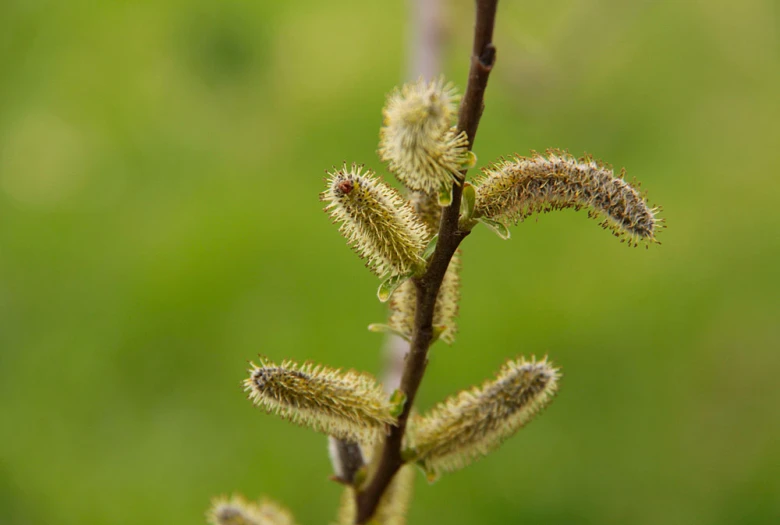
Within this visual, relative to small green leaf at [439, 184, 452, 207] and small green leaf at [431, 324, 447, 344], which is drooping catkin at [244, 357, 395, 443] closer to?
small green leaf at [431, 324, 447, 344]

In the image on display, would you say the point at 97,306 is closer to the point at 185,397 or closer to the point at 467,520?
the point at 185,397

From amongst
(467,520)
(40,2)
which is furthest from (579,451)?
(40,2)

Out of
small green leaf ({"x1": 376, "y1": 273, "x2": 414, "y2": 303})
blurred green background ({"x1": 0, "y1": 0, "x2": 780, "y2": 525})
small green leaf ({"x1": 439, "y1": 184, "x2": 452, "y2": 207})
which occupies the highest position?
blurred green background ({"x1": 0, "y1": 0, "x2": 780, "y2": 525})

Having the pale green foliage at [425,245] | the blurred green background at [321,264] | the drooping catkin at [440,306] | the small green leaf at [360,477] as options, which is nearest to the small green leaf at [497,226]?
the pale green foliage at [425,245]

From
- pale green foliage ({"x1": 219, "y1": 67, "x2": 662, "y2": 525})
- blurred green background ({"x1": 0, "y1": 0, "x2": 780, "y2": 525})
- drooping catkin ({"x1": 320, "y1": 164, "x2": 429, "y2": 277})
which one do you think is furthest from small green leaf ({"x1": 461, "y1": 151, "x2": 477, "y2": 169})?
blurred green background ({"x1": 0, "y1": 0, "x2": 780, "y2": 525})

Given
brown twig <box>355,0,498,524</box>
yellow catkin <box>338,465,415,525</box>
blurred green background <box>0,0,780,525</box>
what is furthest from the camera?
blurred green background <box>0,0,780,525</box>

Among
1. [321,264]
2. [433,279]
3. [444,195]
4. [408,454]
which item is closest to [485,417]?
[408,454]
